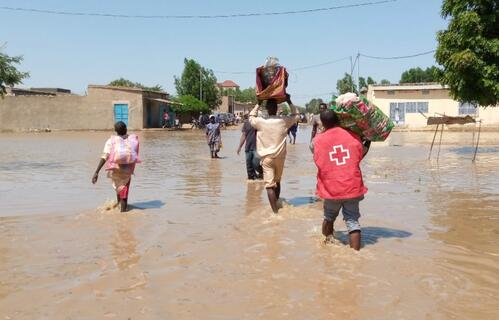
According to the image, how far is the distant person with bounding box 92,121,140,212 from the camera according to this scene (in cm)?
721

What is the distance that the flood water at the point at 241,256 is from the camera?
3.85m

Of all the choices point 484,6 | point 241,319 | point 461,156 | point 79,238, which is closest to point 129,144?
point 79,238

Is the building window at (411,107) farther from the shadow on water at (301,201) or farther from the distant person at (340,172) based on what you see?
the distant person at (340,172)

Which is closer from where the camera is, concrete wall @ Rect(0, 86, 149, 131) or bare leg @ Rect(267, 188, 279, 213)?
bare leg @ Rect(267, 188, 279, 213)

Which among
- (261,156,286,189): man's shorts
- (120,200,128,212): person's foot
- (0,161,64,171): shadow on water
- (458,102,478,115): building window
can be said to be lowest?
(120,200,128,212): person's foot

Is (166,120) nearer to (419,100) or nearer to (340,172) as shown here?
(419,100)

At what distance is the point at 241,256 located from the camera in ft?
16.9

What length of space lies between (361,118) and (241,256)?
1.89m

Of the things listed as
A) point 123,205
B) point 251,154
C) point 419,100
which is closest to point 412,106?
point 419,100

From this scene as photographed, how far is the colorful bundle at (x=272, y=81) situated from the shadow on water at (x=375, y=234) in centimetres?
209

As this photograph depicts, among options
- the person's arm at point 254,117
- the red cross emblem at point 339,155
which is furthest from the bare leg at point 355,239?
the person's arm at point 254,117

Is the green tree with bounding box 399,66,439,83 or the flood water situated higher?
the green tree with bounding box 399,66,439,83

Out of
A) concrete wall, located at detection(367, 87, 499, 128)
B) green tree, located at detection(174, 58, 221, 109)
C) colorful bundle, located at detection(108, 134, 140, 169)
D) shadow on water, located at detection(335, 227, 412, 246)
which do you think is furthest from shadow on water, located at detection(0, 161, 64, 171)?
green tree, located at detection(174, 58, 221, 109)

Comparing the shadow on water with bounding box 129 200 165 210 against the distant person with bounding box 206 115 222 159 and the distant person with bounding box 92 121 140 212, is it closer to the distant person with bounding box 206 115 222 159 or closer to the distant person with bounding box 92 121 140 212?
the distant person with bounding box 92 121 140 212
